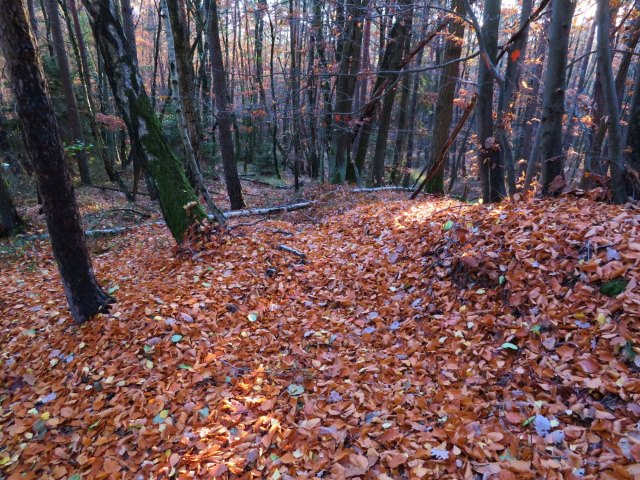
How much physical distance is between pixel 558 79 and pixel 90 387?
622 cm

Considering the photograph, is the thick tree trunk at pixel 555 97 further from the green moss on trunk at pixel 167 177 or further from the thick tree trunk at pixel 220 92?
the thick tree trunk at pixel 220 92

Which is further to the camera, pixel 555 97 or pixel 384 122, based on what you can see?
pixel 384 122

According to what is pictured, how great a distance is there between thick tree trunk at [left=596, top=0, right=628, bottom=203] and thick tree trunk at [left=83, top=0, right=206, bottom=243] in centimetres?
574

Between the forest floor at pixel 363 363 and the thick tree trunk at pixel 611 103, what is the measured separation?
49 cm

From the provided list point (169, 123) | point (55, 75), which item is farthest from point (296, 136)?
point (55, 75)

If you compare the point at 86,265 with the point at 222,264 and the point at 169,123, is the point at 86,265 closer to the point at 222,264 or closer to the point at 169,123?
the point at 222,264

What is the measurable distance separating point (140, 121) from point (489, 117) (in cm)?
532

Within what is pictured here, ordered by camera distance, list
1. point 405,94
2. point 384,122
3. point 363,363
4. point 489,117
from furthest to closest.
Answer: point 405,94 → point 384,122 → point 489,117 → point 363,363

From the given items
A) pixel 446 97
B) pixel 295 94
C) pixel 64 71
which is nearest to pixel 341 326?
pixel 446 97

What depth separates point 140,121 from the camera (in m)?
5.51

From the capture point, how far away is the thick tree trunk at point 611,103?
13.0 feet

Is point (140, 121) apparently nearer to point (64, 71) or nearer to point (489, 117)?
point (489, 117)

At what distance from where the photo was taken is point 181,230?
5.98 metres

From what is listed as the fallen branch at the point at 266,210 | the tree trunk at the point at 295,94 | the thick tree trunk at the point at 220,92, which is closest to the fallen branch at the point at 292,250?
the fallen branch at the point at 266,210
